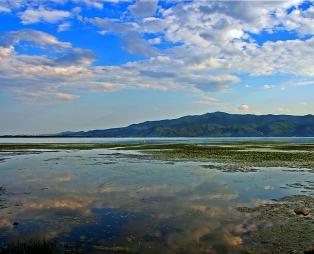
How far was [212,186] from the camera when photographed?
30.7 meters

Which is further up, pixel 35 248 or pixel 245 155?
pixel 245 155

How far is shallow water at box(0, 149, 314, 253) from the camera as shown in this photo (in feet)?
49.9

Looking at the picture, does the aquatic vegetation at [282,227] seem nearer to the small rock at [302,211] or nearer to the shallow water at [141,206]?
the small rock at [302,211]

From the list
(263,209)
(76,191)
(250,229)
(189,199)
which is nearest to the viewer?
(250,229)

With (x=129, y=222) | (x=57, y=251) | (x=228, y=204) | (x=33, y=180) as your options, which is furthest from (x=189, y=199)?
(x=33, y=180)

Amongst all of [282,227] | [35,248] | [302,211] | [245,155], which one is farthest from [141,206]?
[245,155]

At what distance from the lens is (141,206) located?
22.4m

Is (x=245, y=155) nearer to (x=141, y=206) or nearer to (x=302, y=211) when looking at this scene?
(x=302, y=211)

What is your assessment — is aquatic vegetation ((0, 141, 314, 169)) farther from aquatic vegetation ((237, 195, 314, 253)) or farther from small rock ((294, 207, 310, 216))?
small rock ((294, 207, 310, 216))

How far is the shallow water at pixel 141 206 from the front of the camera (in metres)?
15.2

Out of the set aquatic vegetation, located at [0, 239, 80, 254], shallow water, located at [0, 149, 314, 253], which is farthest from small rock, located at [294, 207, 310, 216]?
aquatic vegetation, located at [0, 239, 80, 254]

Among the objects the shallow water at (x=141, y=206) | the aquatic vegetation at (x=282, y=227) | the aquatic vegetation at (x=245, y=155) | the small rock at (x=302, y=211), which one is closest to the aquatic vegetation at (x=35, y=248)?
the shallow water at (x=141, y=206)

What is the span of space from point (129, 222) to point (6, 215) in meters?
6.83

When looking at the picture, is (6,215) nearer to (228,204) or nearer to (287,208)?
(228,204)
